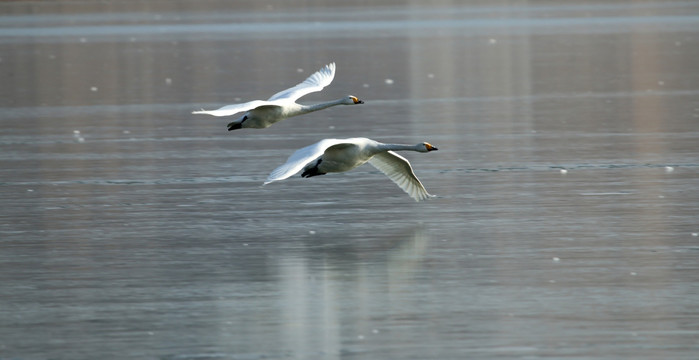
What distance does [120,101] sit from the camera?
25.3 m

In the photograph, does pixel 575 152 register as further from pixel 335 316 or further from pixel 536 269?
pixel 335 316

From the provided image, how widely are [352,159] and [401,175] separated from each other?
1061 mm

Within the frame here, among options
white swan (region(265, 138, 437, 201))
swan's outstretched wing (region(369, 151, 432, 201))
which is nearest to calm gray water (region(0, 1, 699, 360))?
swan's outstretched wing (region(369, 151, 432, 201))

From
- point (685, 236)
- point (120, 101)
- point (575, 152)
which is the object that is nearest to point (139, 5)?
point (120, 101)

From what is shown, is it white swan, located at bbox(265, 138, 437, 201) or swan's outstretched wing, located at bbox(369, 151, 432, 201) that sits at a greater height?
white swan, located at bbox(265, 138, 437, 201)

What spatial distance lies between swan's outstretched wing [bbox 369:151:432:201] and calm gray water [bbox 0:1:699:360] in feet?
0.51

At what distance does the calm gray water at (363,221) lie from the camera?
8492 millimetres

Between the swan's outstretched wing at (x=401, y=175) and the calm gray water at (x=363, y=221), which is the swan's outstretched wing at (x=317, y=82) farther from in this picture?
the swan's outstretched wing at (x=401, y=175)

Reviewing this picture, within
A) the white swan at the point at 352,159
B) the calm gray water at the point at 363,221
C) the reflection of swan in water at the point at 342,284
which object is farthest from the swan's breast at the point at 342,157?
the reflection of swan in water at the point at 342,284

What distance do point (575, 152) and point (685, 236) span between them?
5.41 m

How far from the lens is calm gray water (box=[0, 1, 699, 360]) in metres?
8.49

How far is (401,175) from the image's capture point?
13.4 meters

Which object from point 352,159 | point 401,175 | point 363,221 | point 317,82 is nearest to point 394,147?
point 352,159

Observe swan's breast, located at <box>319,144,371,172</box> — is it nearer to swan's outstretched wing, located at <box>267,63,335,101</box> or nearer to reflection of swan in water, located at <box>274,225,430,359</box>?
reflection of swan in water, located at <box>274,225,430,359</box>
